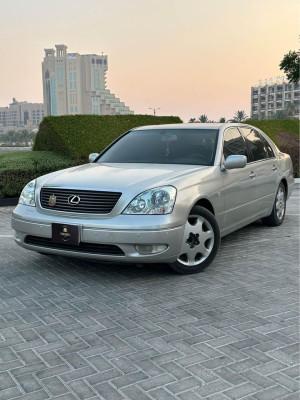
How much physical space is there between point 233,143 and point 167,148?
2.97 ft

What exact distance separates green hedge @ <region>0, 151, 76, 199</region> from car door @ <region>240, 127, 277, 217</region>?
225 inches

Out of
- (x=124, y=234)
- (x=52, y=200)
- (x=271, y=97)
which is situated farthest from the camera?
(x=271, y=97)

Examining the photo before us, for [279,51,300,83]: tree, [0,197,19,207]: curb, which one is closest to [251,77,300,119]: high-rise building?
[279,51,300,83]: tree

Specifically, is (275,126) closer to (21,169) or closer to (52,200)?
(21,169)

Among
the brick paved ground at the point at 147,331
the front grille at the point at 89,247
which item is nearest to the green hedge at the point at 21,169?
the brick paved ground at the point at 147,331

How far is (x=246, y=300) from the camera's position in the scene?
13.6ft

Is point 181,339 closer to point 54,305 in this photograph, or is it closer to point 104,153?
point 54,305

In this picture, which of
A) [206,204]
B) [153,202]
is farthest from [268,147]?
[153,202]

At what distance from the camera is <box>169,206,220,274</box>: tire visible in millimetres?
4785

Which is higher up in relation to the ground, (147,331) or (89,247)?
(89,247)

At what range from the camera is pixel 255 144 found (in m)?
6.75

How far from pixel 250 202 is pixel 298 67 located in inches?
599

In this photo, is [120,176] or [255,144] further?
[255,144]

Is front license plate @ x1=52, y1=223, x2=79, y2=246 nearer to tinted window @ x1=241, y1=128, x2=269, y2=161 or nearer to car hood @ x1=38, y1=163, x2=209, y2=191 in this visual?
car hood @ x1=38, y1=163, x2=209, y2=191
